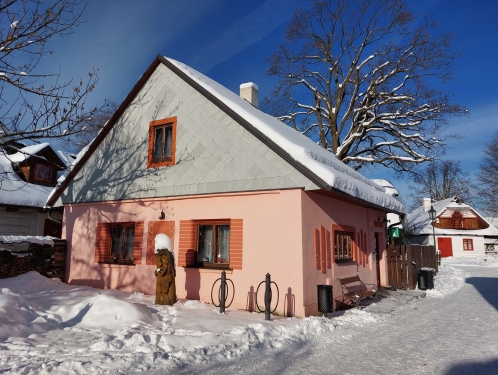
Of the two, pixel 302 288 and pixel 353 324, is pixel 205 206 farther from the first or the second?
pixel 353 324

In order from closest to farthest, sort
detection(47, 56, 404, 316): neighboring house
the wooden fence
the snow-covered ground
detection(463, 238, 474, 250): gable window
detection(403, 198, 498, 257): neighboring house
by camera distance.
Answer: the snow-covered ground < detection(47, 56, 404, 316): neighboring house < the wooden fence < detection(403, 198, 498, 257): neighboring house < detection(463, 238, 474, 250): gable window

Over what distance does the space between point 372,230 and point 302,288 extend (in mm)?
6221

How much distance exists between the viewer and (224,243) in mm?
9664

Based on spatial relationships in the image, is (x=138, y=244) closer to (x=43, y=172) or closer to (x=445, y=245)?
(x=43, y=172)

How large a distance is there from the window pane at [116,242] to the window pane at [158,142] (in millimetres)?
2631

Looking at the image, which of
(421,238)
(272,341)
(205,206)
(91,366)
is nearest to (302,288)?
(272,341)

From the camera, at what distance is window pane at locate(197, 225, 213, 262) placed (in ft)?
32.4

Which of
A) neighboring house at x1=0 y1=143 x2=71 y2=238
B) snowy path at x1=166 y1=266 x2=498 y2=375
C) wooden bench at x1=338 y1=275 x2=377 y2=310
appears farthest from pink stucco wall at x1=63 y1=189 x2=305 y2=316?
neighboring house at x1=0 y1=143 x2=71 y2=238

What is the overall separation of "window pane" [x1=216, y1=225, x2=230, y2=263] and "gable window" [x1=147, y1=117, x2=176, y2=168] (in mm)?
2532

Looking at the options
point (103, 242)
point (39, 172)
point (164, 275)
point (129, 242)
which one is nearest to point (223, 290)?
point (164, 275)

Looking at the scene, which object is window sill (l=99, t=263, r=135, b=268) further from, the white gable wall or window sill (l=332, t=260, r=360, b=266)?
window sill (l=332, t=260, r=360, b=266)

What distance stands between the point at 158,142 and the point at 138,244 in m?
3.02

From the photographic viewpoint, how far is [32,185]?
20.1m

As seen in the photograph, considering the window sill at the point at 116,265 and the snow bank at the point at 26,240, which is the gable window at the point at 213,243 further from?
the snow bank at the point at 26,240
